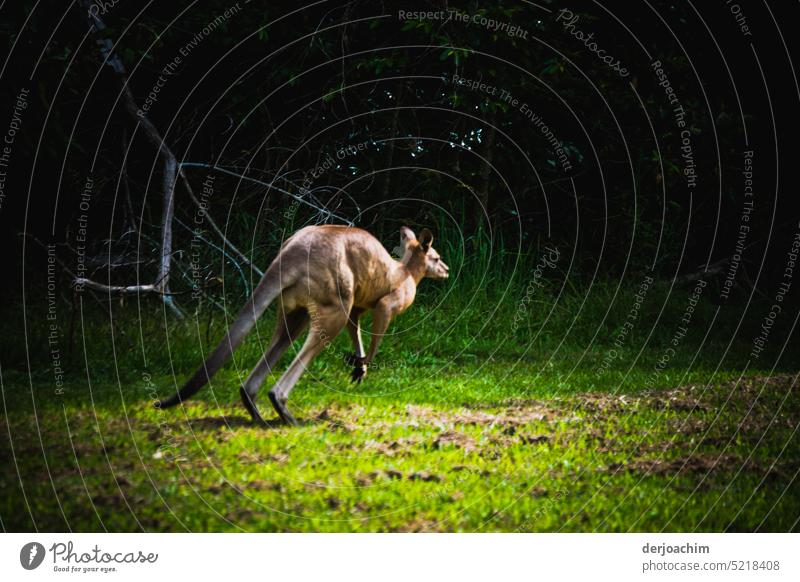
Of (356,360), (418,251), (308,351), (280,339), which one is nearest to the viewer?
(308,351)

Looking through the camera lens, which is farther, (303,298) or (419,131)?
(419,131)

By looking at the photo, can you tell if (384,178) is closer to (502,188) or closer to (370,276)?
(502,188)

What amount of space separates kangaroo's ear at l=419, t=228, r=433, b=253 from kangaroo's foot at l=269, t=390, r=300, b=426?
2890 mm

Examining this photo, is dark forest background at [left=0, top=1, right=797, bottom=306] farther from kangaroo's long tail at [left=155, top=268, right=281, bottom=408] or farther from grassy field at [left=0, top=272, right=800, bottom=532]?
kangaroo's long tail at [left=155, top=268, right=281, bottom=408]

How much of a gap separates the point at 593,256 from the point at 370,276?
912cm

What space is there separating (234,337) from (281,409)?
75cm

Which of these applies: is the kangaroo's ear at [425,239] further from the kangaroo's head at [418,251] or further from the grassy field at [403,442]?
the grassy field at [403,442]

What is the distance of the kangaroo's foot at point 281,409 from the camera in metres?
7.25

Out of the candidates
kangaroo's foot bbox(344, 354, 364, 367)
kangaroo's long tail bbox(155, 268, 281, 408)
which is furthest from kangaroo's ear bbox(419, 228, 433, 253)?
kangaroo's long tail bbox(155, 268, 281, 408)

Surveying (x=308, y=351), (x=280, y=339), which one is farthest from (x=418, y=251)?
(x=308, y=351)

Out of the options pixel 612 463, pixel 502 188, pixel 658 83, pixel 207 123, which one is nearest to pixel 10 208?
pixel 207 123

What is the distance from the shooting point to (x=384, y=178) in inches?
597
